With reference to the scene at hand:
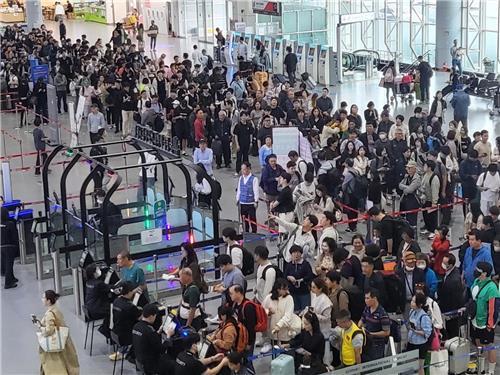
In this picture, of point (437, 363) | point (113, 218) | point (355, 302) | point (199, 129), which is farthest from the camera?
point (199, 129)

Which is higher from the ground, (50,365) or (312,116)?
(312,116)

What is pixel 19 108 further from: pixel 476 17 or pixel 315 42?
pixel 476 17

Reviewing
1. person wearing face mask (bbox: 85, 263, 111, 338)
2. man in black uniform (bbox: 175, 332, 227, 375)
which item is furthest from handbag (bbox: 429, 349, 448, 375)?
person wearing face mask (bbox: 85, 263, 111, 338)

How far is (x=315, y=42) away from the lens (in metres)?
34.4

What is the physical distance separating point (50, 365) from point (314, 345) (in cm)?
298

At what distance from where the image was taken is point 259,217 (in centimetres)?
1756

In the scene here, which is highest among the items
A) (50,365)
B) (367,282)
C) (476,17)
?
(476,17)

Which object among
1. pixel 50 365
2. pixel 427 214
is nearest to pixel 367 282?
pixel 50 365

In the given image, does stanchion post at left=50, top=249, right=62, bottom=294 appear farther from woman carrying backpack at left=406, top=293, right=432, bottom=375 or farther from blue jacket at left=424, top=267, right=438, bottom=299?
woman carrying backpack at left=406, top=293, right=432, bottom=375

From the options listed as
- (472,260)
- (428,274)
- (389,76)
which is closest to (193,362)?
(428,274)

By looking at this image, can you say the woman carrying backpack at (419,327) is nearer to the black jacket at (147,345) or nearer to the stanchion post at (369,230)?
the black jacket at (147,345)

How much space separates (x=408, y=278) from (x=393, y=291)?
0.92 feet

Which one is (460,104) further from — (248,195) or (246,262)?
(246,262)

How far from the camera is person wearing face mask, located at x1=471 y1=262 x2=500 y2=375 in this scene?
10734mm
